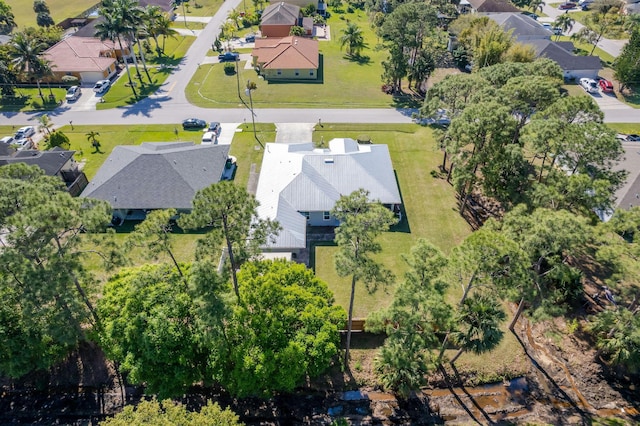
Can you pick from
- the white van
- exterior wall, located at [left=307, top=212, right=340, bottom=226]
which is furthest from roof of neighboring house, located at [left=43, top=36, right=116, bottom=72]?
exterior wall, located at [left=307, top=212, right=340, bottom=226]

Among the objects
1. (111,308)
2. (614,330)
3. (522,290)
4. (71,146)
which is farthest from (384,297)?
(71,146)

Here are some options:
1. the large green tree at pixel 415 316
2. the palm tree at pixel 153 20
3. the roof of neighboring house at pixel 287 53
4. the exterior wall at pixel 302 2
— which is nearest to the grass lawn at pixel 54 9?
the palm tree at pixel 153 20

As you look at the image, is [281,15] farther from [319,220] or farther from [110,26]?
[319,220]

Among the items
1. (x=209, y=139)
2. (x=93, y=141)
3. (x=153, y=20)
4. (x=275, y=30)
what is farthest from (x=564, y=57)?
(x=93, y=141)

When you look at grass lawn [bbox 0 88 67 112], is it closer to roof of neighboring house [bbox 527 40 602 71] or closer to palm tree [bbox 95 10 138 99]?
palm tree [bbox 95 10 138 99]

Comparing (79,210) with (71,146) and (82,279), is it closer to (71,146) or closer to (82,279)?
(82,279)
